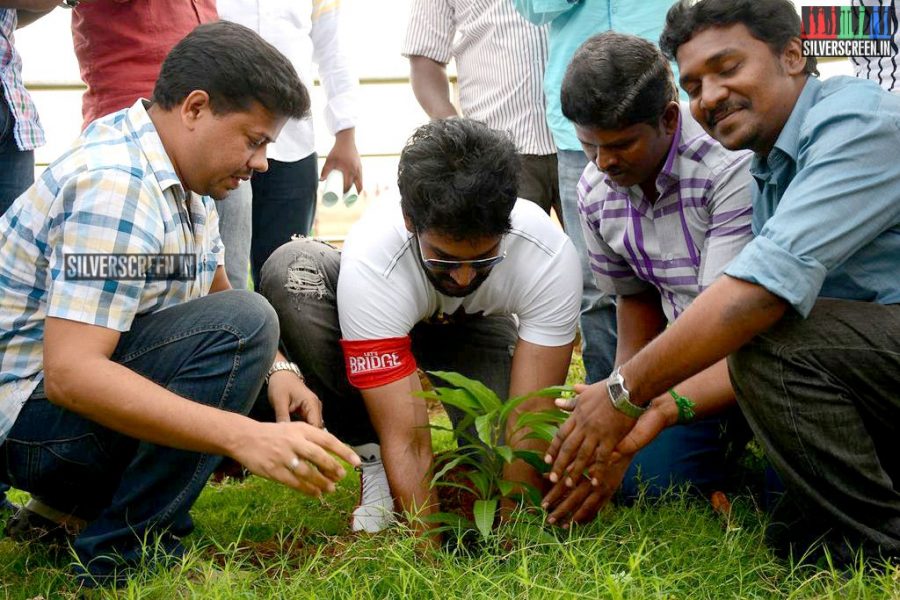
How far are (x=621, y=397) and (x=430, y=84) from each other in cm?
217

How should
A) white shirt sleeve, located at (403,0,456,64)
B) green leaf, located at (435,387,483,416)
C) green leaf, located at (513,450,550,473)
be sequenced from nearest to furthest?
green leaf, located at (435,387,483,416) → green leaf, located at (513,450,550,473) → white shirt sleeve, located at (403,0,456,64)

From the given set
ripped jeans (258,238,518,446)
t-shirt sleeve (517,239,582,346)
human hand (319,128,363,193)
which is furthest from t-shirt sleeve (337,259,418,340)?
human hand (319,128,363,193)

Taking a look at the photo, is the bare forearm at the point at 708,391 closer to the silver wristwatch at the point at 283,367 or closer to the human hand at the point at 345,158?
the silver wristwatch at the point at 283,367

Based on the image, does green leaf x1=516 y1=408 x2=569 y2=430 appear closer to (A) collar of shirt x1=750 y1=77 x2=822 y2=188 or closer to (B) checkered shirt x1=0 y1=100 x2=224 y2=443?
(A) collar of shirt x1=750 y1=77 x2=822 y2=188

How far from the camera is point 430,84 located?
13.9 ft

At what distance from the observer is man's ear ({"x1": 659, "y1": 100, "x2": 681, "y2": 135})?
2916mm

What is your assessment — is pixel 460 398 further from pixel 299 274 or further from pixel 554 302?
pixel 299 274

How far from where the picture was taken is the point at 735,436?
3.21 m

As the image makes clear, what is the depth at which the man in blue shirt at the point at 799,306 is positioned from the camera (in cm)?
223

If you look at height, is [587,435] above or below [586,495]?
above

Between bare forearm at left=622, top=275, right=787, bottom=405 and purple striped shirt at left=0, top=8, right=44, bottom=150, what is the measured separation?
2.09 meters

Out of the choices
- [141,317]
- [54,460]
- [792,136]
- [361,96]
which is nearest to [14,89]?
[141,317]

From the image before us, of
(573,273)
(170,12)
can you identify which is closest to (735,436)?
(573,273)

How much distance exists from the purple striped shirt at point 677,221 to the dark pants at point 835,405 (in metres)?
0.54
